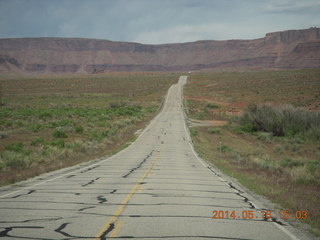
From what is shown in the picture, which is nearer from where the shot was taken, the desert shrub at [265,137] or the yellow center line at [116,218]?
the yellow center line at [116,218]

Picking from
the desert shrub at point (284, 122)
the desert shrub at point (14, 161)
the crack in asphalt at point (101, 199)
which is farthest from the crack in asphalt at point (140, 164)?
the desert shrub at point (284, 122)

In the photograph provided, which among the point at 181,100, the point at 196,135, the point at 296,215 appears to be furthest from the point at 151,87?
the point at 296,215

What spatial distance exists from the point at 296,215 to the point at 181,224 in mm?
3159

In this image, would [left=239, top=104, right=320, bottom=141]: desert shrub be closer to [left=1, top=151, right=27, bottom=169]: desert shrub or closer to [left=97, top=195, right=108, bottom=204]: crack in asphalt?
[left=1, top=151, right=27, bottom=169]: desert shrub

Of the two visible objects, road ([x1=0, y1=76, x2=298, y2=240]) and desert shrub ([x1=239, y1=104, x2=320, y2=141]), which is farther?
desert shrub ([x1=239, y1=104, x2=320, y2=141])

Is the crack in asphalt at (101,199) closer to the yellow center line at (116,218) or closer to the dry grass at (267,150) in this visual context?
the yellow center line at (116,218)

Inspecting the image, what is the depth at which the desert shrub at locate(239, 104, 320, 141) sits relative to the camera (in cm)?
3444

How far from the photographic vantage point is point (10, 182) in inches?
451

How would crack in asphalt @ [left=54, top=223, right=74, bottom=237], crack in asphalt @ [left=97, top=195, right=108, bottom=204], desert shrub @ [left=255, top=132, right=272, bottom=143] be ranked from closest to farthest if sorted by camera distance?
crack in asphalt @ [left=54, top=223, right=74, bottom=237] → crack in asphalt @ [left=97, top=195, right=108, bottom=204] → desert shrub @ [left=255, top=132, right=272, bottom=143]
